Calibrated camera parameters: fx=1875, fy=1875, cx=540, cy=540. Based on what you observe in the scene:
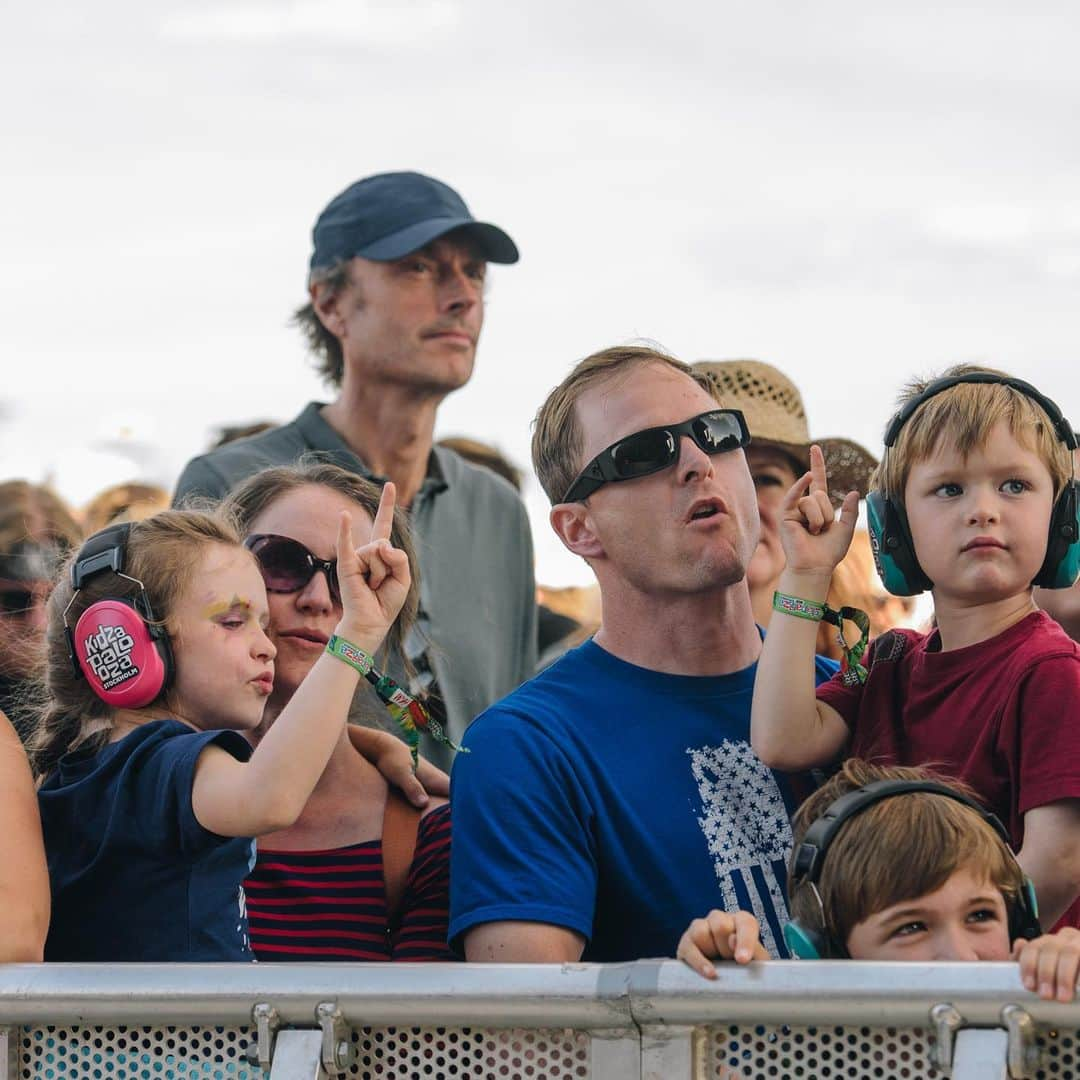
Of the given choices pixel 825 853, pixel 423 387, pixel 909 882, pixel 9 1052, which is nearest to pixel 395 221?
pixel 423 387

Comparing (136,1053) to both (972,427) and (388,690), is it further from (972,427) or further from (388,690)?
(972,427)

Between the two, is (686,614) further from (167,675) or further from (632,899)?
(167,675)

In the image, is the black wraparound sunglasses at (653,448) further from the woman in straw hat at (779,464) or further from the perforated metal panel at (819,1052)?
the perforated metal panel at (819,1052)

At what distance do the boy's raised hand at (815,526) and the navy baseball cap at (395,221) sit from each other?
2.54m

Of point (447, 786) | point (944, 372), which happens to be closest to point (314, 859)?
point (447, 786)

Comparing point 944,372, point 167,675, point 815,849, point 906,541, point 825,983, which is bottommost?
point 825,983

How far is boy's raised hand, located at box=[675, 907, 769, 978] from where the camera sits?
2023 millimetres

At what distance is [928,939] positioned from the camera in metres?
2.46

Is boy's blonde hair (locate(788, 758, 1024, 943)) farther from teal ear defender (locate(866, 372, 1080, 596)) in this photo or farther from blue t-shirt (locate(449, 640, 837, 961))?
teal ear defender (locate(866, 372, 1080, 596))

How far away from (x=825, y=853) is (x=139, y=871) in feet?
3.42

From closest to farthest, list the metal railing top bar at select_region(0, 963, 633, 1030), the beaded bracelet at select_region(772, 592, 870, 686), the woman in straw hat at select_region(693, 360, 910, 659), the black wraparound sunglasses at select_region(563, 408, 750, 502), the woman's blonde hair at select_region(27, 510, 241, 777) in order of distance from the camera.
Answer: the metal railing top bar at select_region(0, 963, 633, 1030) → the beaded bracelet at select_region(772, 592, 870, 686) → the woman's blonde hair at select_region(27, 510, 241, 777) → the black wraparound sunglasses at select_region(563, 408, 750, 502) → the woman in straw hat at select_region(693, 360, 910, 659)

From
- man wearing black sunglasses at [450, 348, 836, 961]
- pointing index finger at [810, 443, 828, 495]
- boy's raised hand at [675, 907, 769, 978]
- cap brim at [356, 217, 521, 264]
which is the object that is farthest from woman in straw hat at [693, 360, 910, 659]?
boy's raised hand at [675, 907, 769, 978]

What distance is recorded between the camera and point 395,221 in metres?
5.42

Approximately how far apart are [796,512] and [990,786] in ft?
1.75
